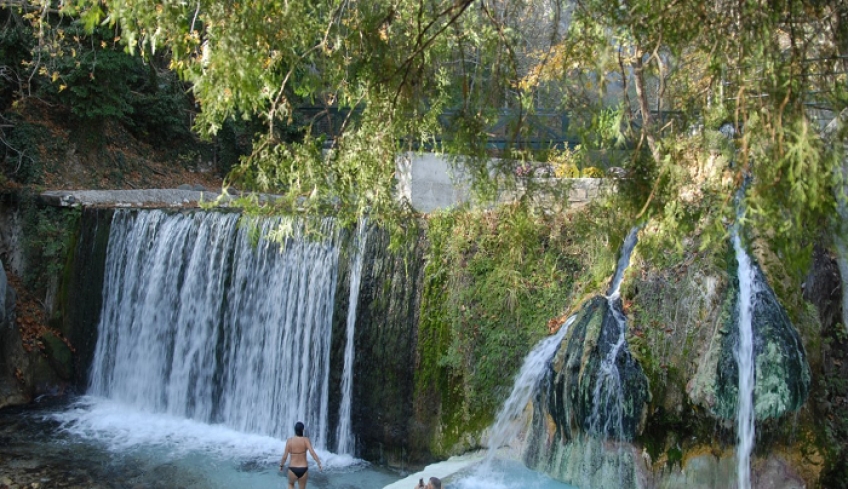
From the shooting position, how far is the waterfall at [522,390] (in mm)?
7977

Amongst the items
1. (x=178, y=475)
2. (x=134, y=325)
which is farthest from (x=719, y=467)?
(x=134, y=325)

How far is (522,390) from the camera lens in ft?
Result: 26.8

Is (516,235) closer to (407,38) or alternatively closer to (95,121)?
(407,38)

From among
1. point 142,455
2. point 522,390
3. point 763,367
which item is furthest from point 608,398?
point 142,455

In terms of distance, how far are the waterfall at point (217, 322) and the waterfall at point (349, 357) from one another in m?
0.25

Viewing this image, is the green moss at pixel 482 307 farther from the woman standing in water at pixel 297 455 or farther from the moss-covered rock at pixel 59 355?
the moss-covered rock at pixel 59 355

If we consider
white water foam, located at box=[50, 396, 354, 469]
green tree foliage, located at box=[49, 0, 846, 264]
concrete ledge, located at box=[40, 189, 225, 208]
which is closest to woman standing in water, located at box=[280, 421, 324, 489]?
white water foam, located at box=[50, 396, 354, 469]

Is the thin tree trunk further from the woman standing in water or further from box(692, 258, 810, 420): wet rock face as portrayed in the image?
the woman standing in water

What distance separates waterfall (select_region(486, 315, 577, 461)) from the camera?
7.98 meters

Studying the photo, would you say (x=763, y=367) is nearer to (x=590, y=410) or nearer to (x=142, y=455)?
(x=590, y=410)

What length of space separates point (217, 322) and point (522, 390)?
15.3 ft

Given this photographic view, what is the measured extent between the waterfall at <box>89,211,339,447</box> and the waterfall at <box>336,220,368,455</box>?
25cm

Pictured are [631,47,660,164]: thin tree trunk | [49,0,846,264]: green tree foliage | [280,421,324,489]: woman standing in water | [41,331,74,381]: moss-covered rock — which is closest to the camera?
[49,0,846,264]: green tree foliage

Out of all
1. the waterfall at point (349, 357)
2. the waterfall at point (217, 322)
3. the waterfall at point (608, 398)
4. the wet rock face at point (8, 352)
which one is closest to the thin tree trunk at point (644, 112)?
the waterfall at point (608, 398)
